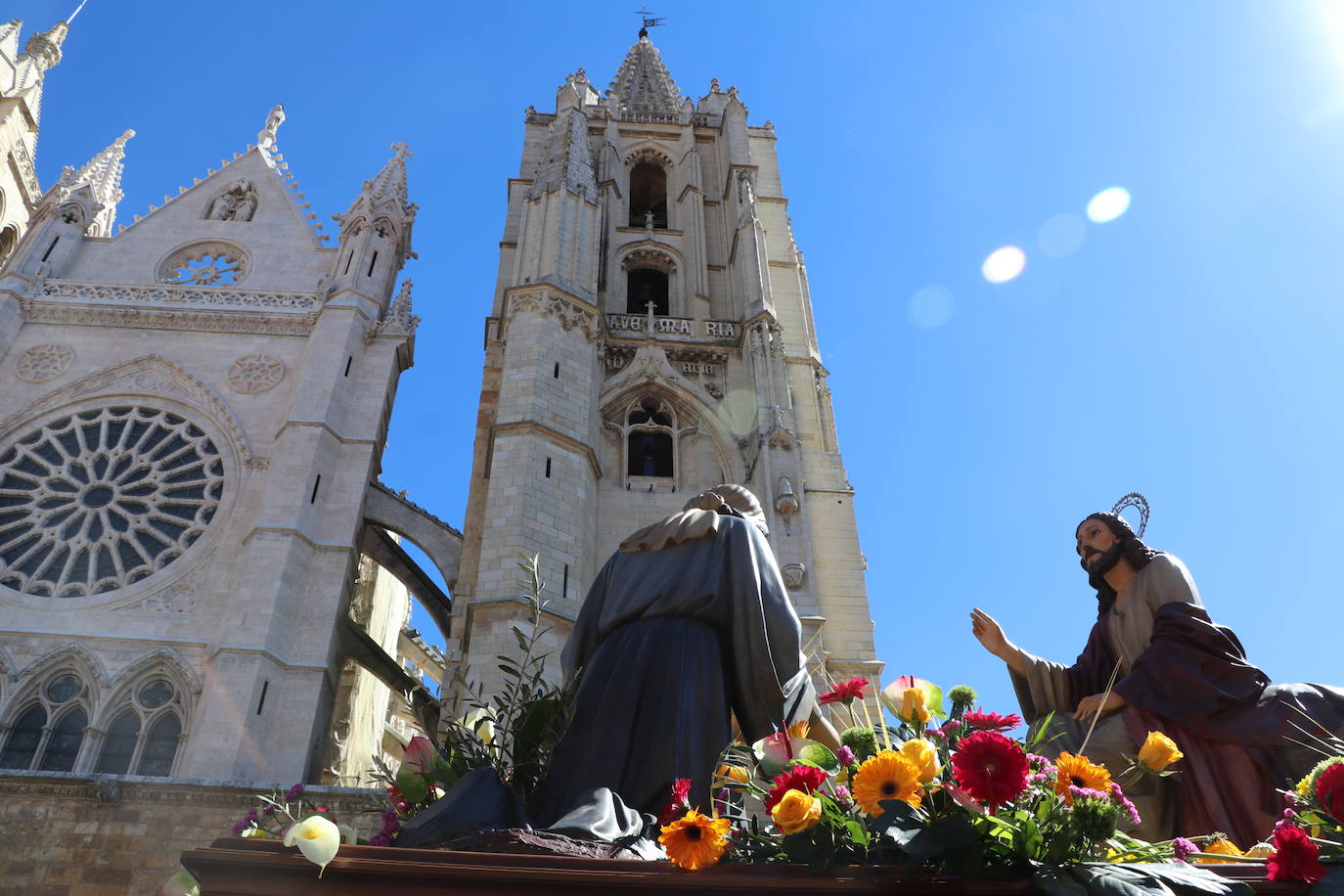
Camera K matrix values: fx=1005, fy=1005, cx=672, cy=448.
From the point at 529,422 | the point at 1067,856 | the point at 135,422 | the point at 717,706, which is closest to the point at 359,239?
the point at 135,422

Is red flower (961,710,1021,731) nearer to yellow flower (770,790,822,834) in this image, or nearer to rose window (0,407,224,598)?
yellow flower (770,790,822,834)

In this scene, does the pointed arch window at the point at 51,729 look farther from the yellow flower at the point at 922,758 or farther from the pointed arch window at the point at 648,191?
the pointed arch window at the point at 648,191

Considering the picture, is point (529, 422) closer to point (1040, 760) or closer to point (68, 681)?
point (68, 681)

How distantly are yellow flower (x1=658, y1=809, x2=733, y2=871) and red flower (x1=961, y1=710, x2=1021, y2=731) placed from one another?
0.97 metres

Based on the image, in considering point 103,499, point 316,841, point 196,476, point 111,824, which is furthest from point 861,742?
point 103,499

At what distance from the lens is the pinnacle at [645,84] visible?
29.9m

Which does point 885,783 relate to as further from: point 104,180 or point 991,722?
point 104,180

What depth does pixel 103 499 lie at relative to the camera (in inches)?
640

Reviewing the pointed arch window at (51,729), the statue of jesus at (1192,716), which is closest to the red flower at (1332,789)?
the statue of jesus at (1192,716)

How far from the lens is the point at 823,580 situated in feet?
47.8

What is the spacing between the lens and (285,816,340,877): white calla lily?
6.33 ft

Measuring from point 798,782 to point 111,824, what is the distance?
9.79 metres

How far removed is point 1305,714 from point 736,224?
19.0 meters

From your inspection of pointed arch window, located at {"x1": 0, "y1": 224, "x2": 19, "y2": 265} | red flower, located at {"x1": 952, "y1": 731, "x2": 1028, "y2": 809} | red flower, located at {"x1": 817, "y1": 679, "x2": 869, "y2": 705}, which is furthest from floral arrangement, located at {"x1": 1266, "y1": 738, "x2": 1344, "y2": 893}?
pointed arch window, located at {"x1": 0, "y1": 224, "x2": 19, "y2": 265}
